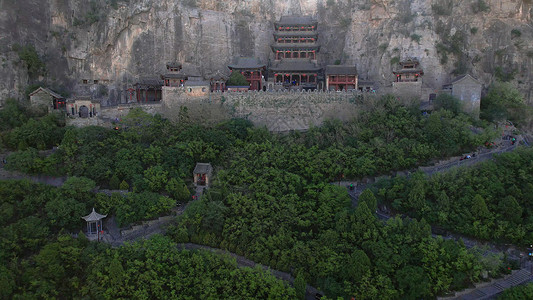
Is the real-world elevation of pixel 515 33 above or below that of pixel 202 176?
above

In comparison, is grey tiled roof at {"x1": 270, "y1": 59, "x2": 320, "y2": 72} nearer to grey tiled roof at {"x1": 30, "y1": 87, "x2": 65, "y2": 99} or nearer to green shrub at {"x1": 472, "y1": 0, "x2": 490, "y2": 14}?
green shrub at {"x1": 472, "y1": 0, "x2": 490, "y2": 14}

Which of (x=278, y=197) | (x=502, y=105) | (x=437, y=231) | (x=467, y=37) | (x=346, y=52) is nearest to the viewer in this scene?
(x=437, y=231)

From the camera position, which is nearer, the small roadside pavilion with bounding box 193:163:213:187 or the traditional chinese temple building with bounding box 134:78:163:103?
the small roadside pavilion with bounding box 193:163:213:187

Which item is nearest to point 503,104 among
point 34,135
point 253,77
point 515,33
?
point 515,33

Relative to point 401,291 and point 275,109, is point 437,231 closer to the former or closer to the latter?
point 401,291

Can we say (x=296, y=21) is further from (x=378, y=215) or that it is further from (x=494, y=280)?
(x=494, y=280)

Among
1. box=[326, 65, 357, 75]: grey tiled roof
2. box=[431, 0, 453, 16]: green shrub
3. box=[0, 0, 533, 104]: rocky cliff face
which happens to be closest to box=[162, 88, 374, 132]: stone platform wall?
box=[326, 65, 357, 75]: grey tiled roof

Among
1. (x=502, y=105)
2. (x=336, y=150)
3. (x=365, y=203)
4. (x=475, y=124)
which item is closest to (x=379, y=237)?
(x=365, y=203)
